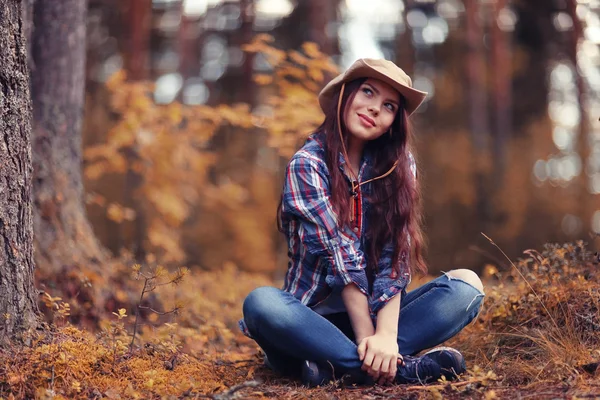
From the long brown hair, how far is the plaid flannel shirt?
36 millimetres

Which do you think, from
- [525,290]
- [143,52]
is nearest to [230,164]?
[143,52]

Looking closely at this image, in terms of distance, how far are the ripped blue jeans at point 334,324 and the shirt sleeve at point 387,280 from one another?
0.16m

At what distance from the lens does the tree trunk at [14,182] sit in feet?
8.49

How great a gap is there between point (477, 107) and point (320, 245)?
42.5ft

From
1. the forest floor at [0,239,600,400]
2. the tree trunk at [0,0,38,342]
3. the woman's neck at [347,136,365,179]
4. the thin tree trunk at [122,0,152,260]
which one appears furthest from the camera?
the thin tree trunk at [122,0,152,260]

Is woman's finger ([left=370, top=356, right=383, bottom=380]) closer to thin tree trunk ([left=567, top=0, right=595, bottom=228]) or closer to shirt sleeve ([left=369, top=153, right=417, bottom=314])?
shirt sleeve ([left=369, top=153, right=417, bottom=314])

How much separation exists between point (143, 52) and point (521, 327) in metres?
→ 10.1

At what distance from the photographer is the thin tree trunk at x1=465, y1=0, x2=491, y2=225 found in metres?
13.6

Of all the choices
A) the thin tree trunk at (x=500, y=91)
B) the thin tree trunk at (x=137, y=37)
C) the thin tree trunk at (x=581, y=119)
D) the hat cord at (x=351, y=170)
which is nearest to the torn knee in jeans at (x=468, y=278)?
the hat cord at (x=351, y=170)

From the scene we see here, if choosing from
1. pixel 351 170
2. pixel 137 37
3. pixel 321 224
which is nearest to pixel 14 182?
pixel 321 224

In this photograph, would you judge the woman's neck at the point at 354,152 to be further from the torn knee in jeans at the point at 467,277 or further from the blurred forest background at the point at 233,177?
the torn knee in jeans at the point at 467,277

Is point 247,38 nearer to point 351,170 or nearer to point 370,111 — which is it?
point 370,111

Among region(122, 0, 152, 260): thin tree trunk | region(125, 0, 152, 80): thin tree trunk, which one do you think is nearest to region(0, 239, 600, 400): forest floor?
region(122, 0, 152, 260): thin tree trunk

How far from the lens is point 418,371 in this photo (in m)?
2.71
